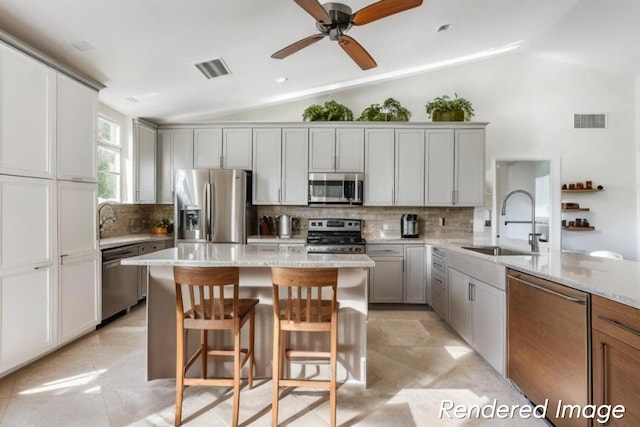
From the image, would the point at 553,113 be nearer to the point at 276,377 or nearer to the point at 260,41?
the point at 260,41

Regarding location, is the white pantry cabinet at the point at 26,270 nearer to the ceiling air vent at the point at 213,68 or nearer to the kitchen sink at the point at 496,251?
the ceiling air vent at the point at 213,68

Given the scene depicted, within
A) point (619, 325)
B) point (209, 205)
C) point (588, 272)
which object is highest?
point (209, 205)

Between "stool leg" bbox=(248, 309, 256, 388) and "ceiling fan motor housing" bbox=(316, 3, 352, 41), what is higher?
"ceiling fan motor housing" bbox=(316, 3, 352, 41)

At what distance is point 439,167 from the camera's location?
429 centimetres

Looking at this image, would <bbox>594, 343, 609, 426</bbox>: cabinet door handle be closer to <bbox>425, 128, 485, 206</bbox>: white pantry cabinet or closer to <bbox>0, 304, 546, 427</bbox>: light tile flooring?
<bbox>0, 304, 546, 427</bbox>: light tile flooring

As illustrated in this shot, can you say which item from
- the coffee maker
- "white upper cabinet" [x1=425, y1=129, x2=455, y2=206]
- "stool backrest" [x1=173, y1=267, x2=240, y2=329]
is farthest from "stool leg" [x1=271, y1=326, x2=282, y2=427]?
"white upper cabinet" [x1=425, y1=129, x2=455, y2=206]

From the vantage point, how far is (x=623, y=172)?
5.07 m

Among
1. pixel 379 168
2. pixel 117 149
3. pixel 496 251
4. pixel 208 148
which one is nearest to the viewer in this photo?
pixel 496 251

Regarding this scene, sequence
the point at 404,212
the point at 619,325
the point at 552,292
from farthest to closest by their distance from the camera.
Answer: the point at 404,212 → the point at 552,292 → the point at 619,325

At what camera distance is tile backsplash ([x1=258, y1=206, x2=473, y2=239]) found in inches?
182

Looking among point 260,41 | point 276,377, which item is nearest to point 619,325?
point 276,377

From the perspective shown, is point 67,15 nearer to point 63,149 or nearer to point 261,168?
point 63,149

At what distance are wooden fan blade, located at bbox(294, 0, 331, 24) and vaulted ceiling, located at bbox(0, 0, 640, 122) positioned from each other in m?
0.62

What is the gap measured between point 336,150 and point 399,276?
1.89 meters
